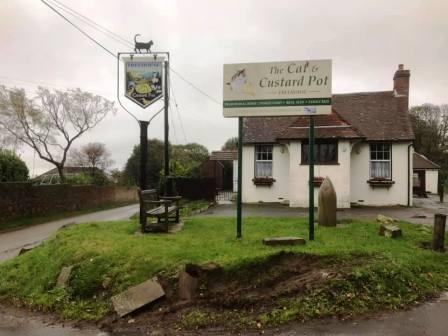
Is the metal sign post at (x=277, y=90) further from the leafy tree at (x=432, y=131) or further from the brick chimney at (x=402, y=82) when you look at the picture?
the leafy tree at (x=432, y=131)

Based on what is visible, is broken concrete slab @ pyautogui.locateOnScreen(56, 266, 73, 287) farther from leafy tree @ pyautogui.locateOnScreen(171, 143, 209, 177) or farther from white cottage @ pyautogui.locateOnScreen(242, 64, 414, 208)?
leafy tree @ pyautogui.locateOnScreen(171, 143, 209, 177)

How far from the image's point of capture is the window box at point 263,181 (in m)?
21.1

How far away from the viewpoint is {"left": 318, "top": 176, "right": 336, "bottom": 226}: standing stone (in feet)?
32.5

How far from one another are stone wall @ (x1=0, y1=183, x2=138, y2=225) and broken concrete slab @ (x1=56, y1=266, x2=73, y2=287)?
44.2ft

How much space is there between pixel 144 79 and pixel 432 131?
1991 inches

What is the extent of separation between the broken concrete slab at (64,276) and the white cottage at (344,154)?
1398 centimetres

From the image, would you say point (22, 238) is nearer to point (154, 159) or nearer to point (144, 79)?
point (144, 79)

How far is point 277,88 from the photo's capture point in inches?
338

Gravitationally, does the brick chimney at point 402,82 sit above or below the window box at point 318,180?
above

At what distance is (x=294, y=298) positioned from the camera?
554 cm

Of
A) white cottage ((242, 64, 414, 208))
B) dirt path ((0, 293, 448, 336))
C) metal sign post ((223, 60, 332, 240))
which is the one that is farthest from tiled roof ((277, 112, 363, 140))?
dirt path ((0, 293, 448, 336))

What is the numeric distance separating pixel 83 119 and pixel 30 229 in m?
27.3

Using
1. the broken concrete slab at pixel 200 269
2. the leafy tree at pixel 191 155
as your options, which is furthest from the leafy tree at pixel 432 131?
the broken concrete slab at pixel 200 269

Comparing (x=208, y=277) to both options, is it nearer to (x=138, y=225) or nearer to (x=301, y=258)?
(x=301, y=258)
